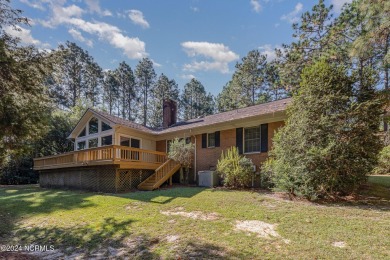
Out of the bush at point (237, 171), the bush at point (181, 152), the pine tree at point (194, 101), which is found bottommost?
the bush at point (237, 171)

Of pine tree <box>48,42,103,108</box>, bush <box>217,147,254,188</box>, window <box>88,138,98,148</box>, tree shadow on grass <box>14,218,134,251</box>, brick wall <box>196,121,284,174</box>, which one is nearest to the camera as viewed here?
tree shadow on grass <box>14,218,134,251</box>

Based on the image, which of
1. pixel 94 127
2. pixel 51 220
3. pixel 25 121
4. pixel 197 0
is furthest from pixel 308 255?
pixel 94 127

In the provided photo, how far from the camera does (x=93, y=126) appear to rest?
17.1 meters

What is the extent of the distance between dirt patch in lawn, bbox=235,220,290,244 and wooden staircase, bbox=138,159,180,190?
733cm

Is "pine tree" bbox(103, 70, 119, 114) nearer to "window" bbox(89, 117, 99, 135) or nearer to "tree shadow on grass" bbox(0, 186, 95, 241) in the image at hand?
"window" bbox(89, 117, 99, 135)

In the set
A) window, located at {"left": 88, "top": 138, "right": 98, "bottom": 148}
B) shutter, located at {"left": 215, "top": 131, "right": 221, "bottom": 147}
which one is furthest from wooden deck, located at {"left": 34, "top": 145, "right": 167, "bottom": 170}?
shutter, located at {"left": 215, "top": 131, "right": 221, "bottom": 147}

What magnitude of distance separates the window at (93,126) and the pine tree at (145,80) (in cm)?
2463

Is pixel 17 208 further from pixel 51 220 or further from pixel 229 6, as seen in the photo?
pixel 229 6

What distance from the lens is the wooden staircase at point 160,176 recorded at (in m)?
12.6

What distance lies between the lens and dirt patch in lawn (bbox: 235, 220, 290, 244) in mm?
5096

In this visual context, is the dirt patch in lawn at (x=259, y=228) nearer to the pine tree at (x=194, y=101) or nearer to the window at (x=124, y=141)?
the window at (x=124, y=141)

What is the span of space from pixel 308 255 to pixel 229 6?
12987 millimetres

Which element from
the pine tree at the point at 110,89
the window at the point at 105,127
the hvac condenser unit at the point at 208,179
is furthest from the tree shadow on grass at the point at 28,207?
the pine tree at the point at 110,89

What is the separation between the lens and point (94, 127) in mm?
17047
